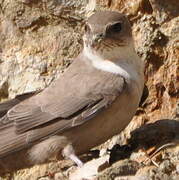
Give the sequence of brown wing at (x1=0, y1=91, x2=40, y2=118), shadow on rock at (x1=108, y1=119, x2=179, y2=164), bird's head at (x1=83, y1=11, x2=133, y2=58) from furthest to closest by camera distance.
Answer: brown wing at (x1=0, y1=91, x2=40, y2=118) → bird's head at (x1=83, y1=11, x2=133, y2=58) → shadow on rock at (x1=108, y1=119, x2=179, y2=164)

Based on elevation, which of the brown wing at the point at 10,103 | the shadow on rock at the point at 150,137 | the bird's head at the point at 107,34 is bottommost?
the shadow on rock at the point at 150,137

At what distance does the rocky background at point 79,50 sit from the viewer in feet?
22.8

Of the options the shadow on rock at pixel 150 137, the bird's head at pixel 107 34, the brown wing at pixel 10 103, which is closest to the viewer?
the shadow on rock at pixel 150 137

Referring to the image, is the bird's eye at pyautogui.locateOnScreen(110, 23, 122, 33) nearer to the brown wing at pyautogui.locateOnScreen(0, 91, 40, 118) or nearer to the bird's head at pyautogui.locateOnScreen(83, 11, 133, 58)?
the bird's head at pyautogui.locateOnScreen(83, 11, 133, 58)

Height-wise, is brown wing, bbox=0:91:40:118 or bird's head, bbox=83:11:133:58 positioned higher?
bird's head, bbox=83:11:133:58

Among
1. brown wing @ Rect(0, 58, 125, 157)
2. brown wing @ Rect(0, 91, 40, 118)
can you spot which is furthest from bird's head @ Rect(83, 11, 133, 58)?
brown wing @ Rect(0, 91, 40, 118)

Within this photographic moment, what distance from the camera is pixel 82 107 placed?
22.8 ft

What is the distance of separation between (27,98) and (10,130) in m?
0.44

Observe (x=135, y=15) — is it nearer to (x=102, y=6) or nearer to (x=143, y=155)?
(x=102, y=6)

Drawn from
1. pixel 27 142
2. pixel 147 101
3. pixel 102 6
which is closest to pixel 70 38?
pixel 102 6

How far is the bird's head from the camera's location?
7.20 metres

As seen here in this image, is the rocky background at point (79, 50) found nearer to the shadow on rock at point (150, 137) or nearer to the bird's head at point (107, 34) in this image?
the shadow on rock at point (150, 137)

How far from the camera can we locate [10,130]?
7.03 metres

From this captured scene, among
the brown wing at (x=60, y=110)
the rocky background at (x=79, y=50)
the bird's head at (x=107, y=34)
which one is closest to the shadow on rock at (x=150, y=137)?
the rocky background at (x=79, y=50)
